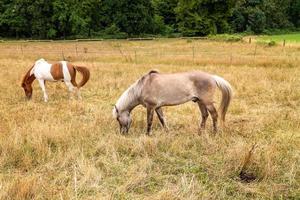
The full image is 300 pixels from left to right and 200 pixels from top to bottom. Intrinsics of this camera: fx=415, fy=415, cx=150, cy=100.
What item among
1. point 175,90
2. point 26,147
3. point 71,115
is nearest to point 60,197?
point 26,147

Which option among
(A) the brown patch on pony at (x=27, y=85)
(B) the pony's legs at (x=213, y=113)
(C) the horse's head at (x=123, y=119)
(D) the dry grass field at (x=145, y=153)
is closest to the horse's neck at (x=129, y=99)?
(C) the horse's head at (x=123, y=119)

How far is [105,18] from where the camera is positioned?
6141cm

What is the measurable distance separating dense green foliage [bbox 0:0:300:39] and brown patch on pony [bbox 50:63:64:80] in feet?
142

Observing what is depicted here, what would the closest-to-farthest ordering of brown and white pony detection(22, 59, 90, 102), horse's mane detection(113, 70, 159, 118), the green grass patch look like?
horse's mane detection(113, 70, 159, 118)
brown and white pony detection(22, 59, 90, 102)
the green grass patch

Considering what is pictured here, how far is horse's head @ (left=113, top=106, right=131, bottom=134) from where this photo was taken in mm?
8250

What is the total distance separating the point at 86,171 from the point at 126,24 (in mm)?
53950

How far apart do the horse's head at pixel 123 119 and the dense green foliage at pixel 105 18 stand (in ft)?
154

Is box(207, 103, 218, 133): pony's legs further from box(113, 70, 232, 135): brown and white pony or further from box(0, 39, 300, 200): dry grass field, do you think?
box(0, 39, 300, 200): dry grass field

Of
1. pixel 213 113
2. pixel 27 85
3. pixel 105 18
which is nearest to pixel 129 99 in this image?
pixel 213 113

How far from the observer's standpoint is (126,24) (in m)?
58.6

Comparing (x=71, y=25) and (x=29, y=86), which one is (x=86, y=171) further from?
(x=71, y=25)

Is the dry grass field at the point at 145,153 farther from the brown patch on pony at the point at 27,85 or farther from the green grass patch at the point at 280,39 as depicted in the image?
the green grass patch at the point at 280,39

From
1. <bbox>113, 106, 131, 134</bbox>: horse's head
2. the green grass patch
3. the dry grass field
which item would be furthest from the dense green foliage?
<bbox>113, 106, 131, 134</bbox>: horse's head

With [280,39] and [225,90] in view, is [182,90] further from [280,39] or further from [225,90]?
[280,39]
